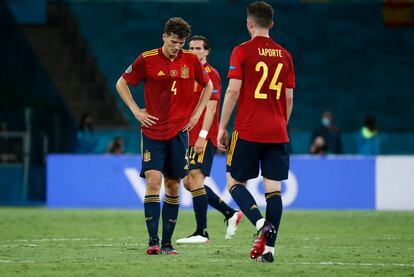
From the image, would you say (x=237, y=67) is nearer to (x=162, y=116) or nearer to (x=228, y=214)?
(x=162, y=116)

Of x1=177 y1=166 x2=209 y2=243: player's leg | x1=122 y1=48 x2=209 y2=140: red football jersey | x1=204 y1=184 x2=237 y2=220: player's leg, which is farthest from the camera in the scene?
x1=204 y1=184 x2=237 y2=220: player's leg

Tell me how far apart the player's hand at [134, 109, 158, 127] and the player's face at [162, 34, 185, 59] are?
602mm

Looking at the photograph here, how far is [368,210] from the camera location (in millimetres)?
18953

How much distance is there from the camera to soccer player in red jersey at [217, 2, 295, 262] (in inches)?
363

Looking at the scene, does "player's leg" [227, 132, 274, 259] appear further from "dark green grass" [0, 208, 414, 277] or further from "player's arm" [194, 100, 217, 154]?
"player's arm" [194, 100, 217, 154]

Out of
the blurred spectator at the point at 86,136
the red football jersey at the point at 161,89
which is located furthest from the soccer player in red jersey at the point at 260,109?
the blurred spectator at the point at 86,136

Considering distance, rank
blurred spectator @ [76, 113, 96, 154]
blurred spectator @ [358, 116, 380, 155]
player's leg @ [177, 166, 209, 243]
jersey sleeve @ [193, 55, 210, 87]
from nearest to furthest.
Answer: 1. jersey sleeve @ [193, 55, 210, 87]
2. player's leg @ [177, 166, 209, 243]
3. blurred spectator @ [358, 116, 380, 155]
4. blurred spectator @ [76, 113, 96, 154]

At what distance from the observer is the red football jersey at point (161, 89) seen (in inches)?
388

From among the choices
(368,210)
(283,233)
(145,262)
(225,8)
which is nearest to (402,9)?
(225,8)

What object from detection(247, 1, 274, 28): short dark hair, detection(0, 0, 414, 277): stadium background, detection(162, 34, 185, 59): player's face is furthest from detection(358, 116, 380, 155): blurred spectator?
detection(247, 1, 274, 28): short dark hair

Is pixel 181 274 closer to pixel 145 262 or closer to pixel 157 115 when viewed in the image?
pixel 145 262

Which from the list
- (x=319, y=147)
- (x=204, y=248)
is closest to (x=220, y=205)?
(x=204, y=248)

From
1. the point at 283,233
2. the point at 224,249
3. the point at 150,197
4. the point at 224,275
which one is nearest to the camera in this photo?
the point at 224,275

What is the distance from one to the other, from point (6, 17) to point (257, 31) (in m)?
17.6
